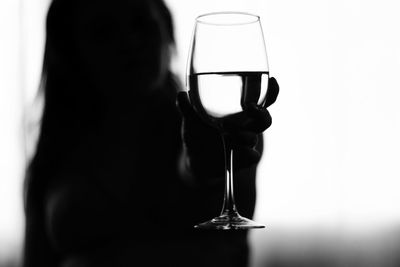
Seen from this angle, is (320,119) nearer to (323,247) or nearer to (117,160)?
(323,247)

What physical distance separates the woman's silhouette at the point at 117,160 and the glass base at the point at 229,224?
0.33ft

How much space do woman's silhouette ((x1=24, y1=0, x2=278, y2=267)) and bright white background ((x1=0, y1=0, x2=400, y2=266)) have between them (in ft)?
4.29

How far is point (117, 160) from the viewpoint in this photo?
1035mm

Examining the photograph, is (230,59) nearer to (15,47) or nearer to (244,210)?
(244,210)

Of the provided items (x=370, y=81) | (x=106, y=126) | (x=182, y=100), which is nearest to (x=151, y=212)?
(x=106, y=126)

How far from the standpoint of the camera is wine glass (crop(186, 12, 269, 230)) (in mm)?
492

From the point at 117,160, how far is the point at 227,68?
57 centimetres

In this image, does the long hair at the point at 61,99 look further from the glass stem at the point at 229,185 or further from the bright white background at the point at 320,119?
the bright white background at the point at 320,119

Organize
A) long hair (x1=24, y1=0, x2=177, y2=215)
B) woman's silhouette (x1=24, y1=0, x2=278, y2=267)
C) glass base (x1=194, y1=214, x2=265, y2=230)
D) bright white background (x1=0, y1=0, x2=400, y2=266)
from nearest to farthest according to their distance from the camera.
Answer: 1. glass base (x1=194, y1=214, x2=265, y2=230)
2. woman's silhouette (x1=24, y1=0, x2=278, y2=267)
3. long hair (x1=24, y1=0, x2=177, y2=215)
4. bright white background (x1=0, y1=0, x2=400, y2=266)

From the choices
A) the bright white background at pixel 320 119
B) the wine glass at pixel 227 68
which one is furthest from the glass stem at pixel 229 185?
the bright white background at pixel 320 119

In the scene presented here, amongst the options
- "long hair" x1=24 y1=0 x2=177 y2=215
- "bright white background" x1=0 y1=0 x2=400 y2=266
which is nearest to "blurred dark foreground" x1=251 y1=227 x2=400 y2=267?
"bright white background" x1=0 y1=0 x2=400 y2=266

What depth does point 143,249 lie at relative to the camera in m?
0.70

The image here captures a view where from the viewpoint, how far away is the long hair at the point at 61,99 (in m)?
1.03

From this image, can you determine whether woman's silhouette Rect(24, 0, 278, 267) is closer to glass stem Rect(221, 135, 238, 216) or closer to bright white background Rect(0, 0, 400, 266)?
glass stem Rect(221, 135, 238, 216)
